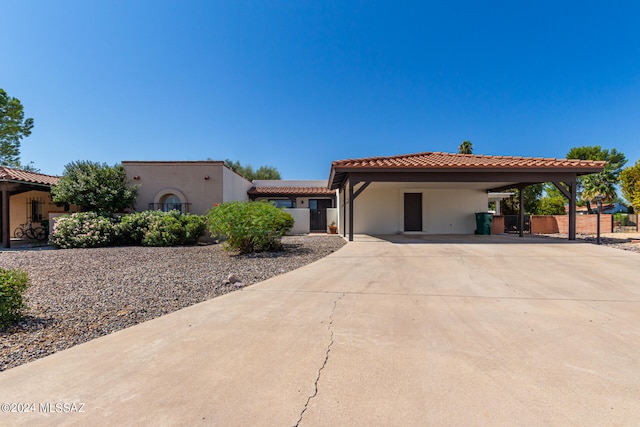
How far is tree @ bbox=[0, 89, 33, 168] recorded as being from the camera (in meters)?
25.1

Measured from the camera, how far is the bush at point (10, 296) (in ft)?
11.9

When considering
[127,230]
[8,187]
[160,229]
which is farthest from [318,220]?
[8,187]

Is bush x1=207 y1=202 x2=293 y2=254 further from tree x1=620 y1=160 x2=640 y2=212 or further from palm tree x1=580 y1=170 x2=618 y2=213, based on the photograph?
palm tree x1=580 y1=170 x2=618 y2=213

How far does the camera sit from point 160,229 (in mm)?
12328

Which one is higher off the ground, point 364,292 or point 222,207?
point 222,207

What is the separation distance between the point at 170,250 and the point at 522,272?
1103 centimetres

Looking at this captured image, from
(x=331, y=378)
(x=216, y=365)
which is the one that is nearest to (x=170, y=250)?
(x=216, y=365)

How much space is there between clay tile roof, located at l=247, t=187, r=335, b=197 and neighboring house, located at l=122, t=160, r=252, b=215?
578cm

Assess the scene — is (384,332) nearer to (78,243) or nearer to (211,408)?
(211,408)

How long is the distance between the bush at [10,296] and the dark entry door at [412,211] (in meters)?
15.2

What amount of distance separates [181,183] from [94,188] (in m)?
3.65

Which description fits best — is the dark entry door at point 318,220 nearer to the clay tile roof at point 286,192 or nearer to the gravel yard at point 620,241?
the clay tile roof at point 286,192

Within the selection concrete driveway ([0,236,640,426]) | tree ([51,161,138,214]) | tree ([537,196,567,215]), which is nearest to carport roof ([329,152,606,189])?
concrete driveway ([0,236,640,426])

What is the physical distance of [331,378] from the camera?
2.57 metres
